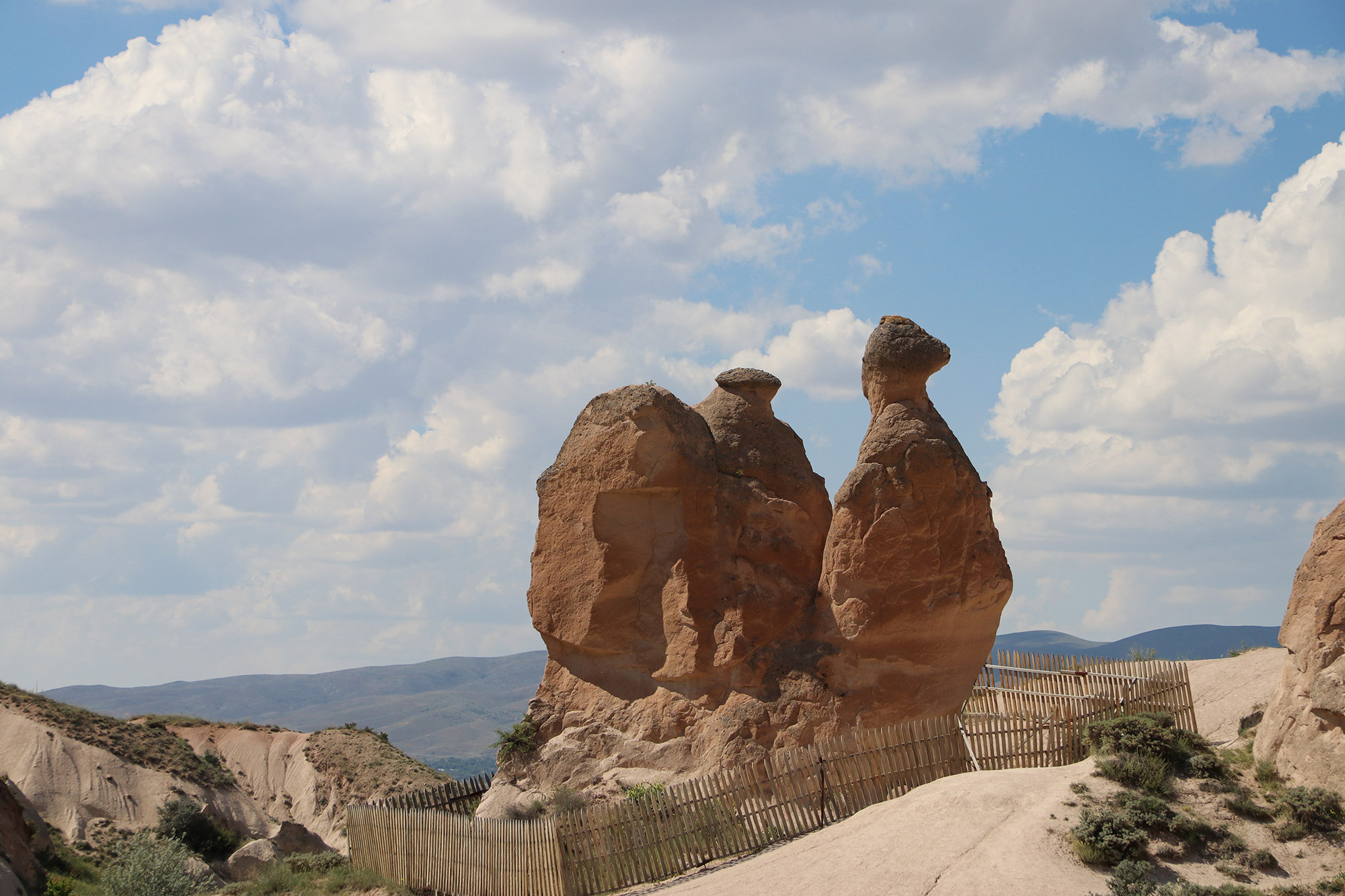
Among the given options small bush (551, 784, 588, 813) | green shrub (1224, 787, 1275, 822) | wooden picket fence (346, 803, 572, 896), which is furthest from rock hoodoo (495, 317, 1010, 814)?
green shrub (1224, 787, 1275, 822)

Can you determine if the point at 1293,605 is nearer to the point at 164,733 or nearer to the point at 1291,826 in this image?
the point at 1291,826

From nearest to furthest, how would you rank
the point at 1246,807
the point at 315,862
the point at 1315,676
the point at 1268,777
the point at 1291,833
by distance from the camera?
the point at 1291,833
the point at 1246,807
the point at 1315,676
the point at 1268,777
the point at 315,862

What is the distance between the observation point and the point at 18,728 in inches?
1500

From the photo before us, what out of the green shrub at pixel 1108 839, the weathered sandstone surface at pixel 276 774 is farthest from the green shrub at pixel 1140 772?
the weathered sandstone surface at pixel 276 774

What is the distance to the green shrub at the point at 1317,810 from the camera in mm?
10766

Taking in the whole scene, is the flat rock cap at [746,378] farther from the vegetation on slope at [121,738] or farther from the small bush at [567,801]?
the vegetation on slope at [121,738]

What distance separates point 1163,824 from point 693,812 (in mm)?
5288

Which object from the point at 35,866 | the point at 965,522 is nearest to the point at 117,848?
the point at 35,866

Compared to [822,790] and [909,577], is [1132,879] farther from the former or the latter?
[909,577]

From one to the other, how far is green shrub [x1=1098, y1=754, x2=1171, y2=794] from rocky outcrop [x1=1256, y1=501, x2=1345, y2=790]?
126 centimetres

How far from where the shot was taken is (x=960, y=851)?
10844 mm

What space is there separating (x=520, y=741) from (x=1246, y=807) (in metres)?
10.1

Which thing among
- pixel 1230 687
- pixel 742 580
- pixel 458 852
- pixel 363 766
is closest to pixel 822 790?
pixel 742 580

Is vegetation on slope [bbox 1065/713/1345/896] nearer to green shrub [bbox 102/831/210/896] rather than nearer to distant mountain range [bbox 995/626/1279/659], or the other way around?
green shrub [bbox 102/831/210/896]
